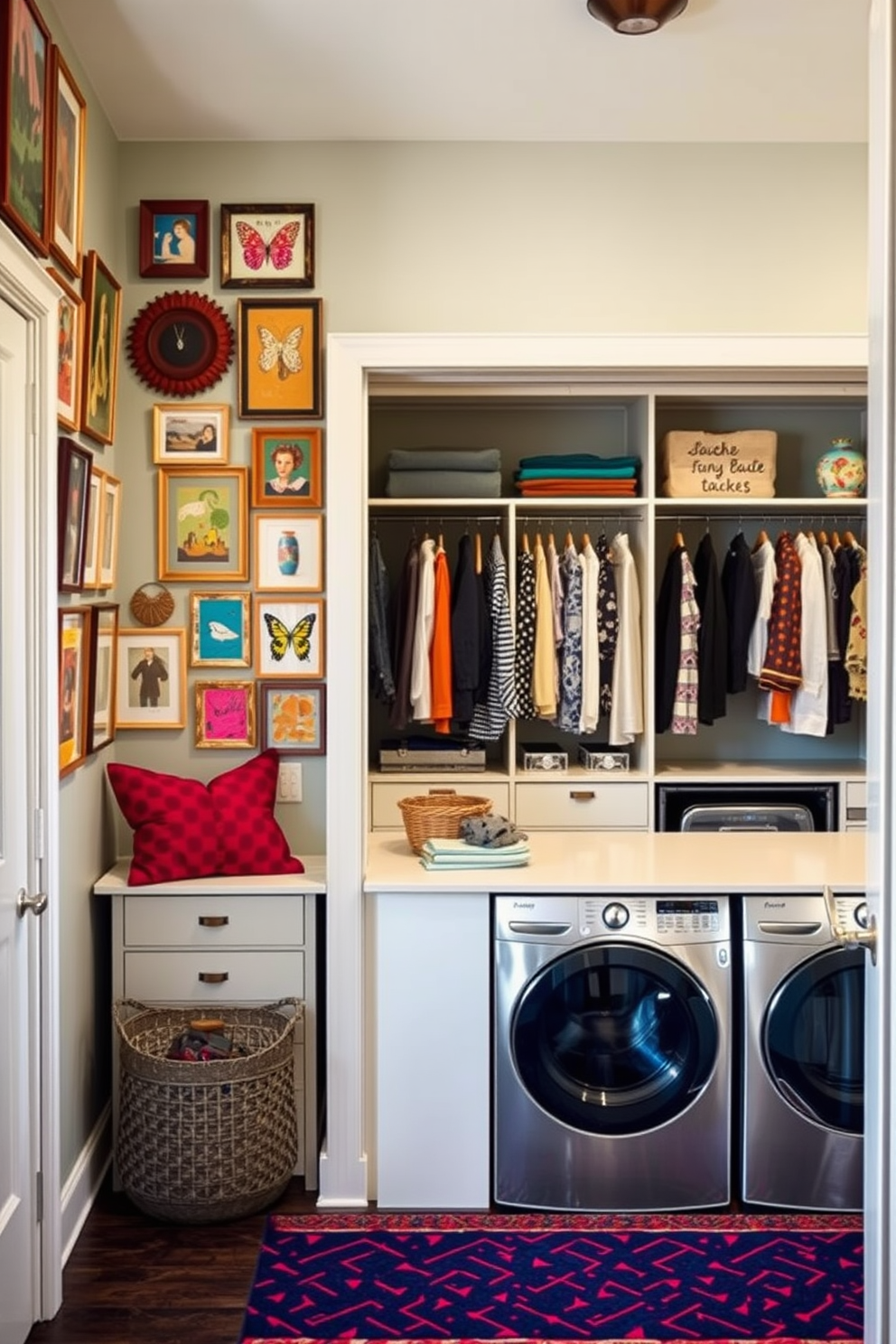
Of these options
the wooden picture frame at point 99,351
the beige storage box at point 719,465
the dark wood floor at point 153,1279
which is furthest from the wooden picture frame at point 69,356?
the beige storage box at point 719,465

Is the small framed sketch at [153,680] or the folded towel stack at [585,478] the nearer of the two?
the small framed sketch at [153,680]

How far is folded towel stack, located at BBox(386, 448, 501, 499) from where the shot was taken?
15.3 feet

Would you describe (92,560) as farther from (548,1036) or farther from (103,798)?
(548,1036)

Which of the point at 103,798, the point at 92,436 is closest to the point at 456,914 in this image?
the point at 103,798

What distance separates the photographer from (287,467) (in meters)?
3.67

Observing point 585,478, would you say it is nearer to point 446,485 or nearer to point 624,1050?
point 446,485

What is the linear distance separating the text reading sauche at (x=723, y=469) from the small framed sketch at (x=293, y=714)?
5.80 feet

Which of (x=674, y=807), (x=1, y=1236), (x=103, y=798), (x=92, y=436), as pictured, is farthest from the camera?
(x=674, y=807)

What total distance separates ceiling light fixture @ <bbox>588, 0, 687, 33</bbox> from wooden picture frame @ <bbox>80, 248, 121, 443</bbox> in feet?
4.27

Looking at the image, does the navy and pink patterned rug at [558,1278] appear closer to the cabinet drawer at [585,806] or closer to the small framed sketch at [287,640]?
the small framed sketch at [287,640]

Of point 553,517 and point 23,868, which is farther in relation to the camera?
point 553,517

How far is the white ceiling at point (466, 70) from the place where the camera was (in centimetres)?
292

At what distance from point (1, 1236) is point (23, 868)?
683mm

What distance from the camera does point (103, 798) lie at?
11.8ft
